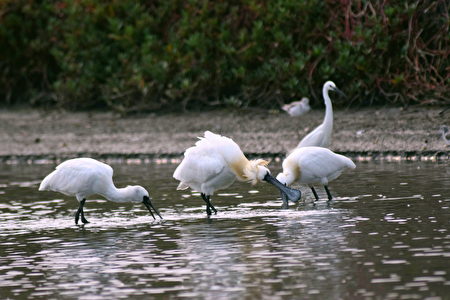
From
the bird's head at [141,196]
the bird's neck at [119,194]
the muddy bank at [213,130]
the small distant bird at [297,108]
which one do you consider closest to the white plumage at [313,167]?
the bird's head at [141,196]

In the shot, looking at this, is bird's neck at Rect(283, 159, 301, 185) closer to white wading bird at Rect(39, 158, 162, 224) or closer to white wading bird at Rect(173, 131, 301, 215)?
white wading bird at Rect(173, 131, 301, 215)

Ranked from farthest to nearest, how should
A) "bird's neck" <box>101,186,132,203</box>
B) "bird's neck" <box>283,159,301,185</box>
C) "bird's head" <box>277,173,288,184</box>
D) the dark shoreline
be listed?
the dark shoreline, "bird's neck" <box>283,159,301,185</box>, "bird's head" <box>277,173,288,184</box>, "bird's neck" <box>101,186,132,203</box>

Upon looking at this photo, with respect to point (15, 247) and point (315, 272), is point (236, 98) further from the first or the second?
point (315, 272)

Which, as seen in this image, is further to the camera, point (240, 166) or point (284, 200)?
point (240, 166)

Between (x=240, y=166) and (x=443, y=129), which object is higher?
(x=443, y=129)

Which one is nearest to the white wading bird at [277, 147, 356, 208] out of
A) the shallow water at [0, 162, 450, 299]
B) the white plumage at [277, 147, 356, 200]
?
the white plumage at [277, 147, 356, 200]

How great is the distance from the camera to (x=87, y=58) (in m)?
23.6

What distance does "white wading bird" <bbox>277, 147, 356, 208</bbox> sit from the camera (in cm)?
1344

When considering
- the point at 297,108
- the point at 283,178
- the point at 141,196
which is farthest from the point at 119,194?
the point at 297,108

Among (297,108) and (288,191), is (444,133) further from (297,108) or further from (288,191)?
(288,191)

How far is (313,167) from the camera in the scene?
44.1 feet

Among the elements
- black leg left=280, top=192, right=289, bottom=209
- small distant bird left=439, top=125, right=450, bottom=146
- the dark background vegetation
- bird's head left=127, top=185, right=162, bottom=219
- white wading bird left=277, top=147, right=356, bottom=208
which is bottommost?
black leg left=280, top=192, right=289, bottom=209

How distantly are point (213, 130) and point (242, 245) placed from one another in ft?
32.4

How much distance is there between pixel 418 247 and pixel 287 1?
38.5 feet
